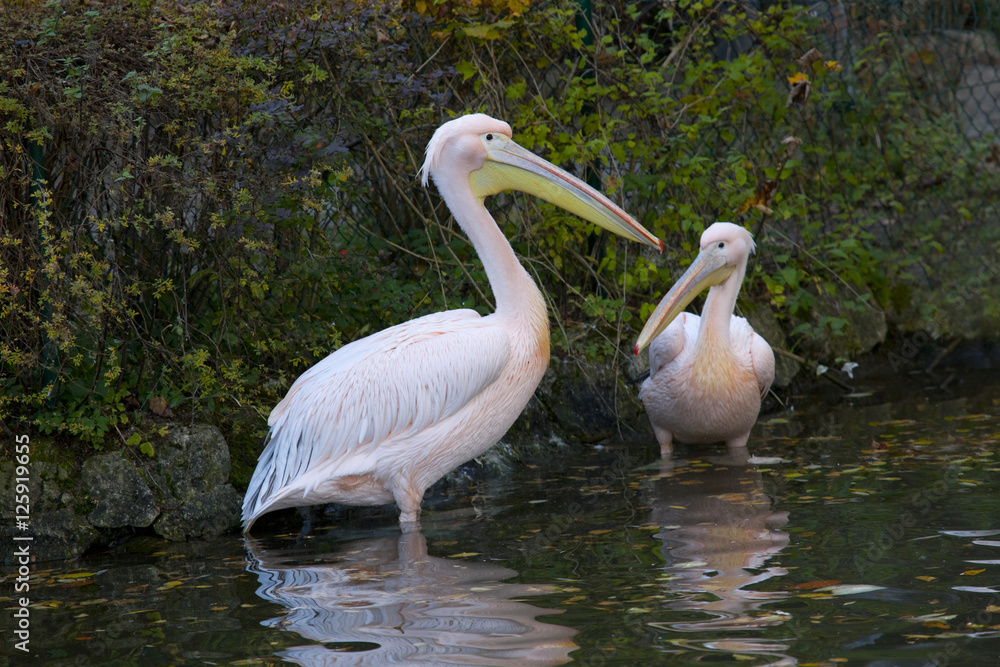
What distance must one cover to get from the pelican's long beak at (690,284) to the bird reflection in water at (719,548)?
621 millimetres

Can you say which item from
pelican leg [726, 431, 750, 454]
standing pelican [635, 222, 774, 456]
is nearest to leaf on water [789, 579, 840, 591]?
standing pelican [635, 222, 774, 456]

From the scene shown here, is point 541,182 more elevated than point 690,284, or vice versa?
point 541,182

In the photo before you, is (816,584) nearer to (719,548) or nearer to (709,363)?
(719,548)

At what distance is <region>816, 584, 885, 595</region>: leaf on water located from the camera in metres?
2.61

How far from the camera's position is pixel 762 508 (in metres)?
3.57

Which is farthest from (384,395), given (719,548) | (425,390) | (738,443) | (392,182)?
(738,443)

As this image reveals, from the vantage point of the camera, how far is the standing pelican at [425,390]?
11.8ft

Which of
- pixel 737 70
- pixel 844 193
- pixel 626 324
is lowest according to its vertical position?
pixel 626 324

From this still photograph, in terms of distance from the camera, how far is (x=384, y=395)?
359 cm

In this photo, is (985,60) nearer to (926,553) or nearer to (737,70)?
(737,70)

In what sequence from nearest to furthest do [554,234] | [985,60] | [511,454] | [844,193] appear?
1. [511,454]
2. [554,234]
3. [844,193]
4. [985,60]

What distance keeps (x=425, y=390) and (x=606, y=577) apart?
39.9 inches

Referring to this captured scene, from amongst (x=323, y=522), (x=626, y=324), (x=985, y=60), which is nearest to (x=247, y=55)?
(x=323, y=522)

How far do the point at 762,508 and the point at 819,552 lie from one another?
0.58 metres
